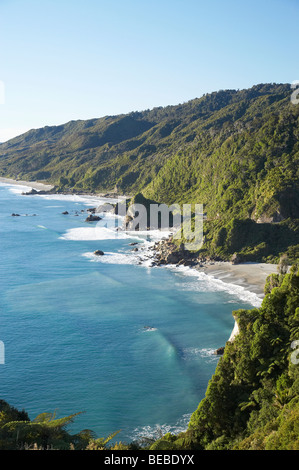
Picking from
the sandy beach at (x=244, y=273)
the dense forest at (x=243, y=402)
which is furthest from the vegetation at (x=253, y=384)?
the sandy beach at (x=244, y=273)

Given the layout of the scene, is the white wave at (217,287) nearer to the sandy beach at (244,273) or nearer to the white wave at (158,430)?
the sandy beach at (244,273)

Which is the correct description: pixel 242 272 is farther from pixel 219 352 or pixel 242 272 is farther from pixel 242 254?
pixel 219 352

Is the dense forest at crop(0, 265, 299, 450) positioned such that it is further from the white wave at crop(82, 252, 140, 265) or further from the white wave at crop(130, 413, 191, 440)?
the white wave at crop(82, 252, 140, 265)

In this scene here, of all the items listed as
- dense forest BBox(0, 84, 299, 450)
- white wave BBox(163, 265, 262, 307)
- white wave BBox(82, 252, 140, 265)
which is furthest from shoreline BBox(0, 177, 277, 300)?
white wave BBox(82, 252, 140, 265)

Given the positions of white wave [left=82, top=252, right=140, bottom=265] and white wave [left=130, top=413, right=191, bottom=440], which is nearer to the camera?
white wave [left=130, top=413, right=191, bottom=440]
